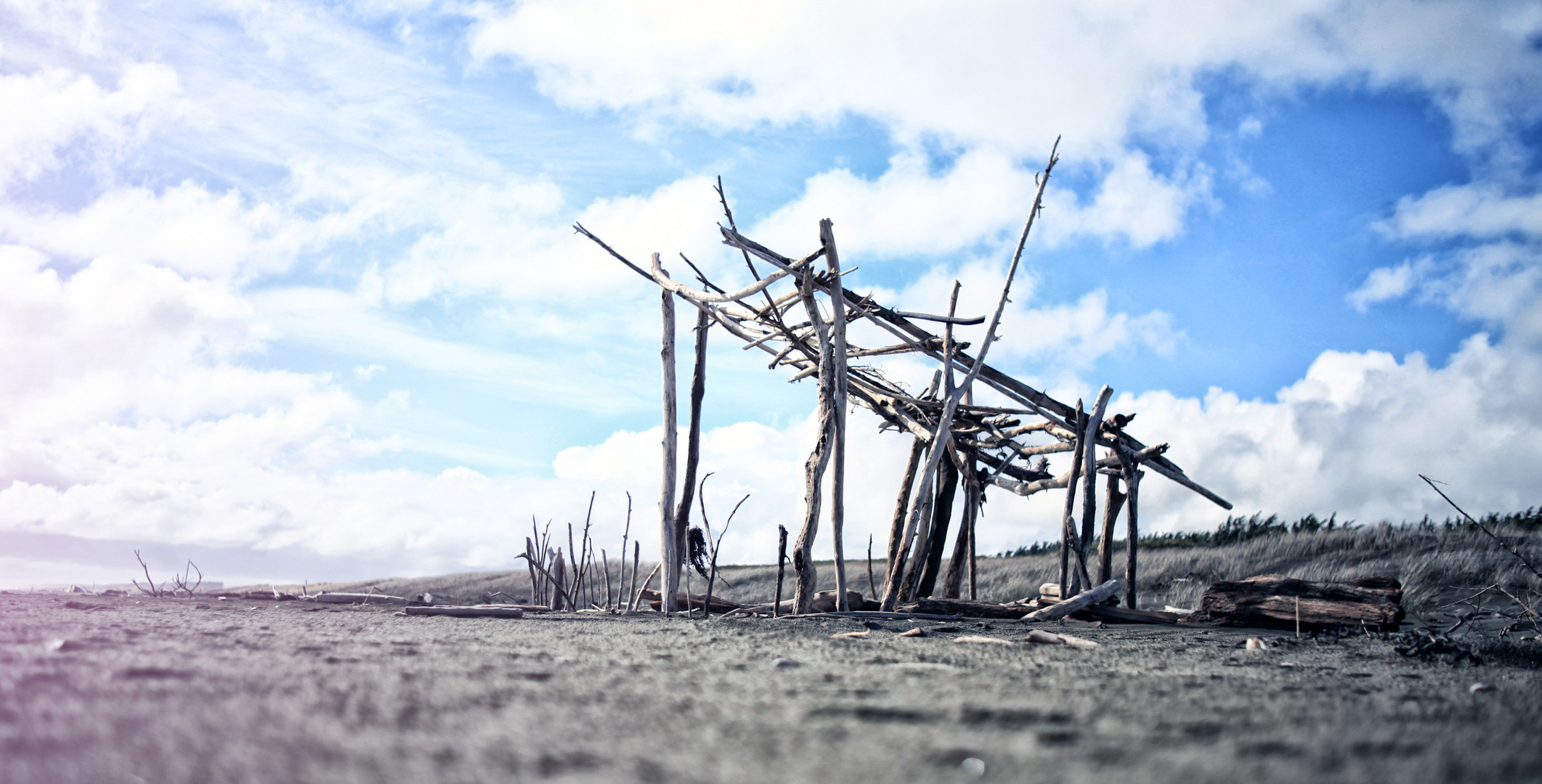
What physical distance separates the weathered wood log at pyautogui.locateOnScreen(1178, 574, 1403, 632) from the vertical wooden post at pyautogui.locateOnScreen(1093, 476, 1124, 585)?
161 cm

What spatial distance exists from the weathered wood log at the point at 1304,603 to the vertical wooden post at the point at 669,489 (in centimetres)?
535

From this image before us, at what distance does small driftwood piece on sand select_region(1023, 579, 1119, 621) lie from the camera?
8.45 meters

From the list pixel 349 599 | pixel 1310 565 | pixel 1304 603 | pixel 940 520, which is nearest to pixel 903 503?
pixel 940 520

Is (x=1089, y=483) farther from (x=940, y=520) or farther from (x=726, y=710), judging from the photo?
(x=726, y=710)

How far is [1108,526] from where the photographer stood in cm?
1055

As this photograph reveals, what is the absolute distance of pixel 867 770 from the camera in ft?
6.87

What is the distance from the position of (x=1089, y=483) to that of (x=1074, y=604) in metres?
1.56

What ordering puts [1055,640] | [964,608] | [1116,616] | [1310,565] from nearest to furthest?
1. [1055,640]
2. [964,608]
3. [1116,616]
4. [1310,565]

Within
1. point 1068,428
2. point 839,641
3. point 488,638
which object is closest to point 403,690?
point 488,638

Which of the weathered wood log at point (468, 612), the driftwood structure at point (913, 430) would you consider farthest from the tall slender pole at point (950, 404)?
the weathered wood log at point (468, 612)

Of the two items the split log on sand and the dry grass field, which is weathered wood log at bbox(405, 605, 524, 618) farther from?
the split log on sand

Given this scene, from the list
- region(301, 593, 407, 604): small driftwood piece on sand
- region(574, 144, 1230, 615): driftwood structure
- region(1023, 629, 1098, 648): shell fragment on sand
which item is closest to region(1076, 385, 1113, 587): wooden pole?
region(574, 144, 1230, 615): driftwood structure

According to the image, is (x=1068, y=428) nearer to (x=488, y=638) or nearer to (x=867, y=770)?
(x=488, y=638)

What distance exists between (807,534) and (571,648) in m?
2.98
